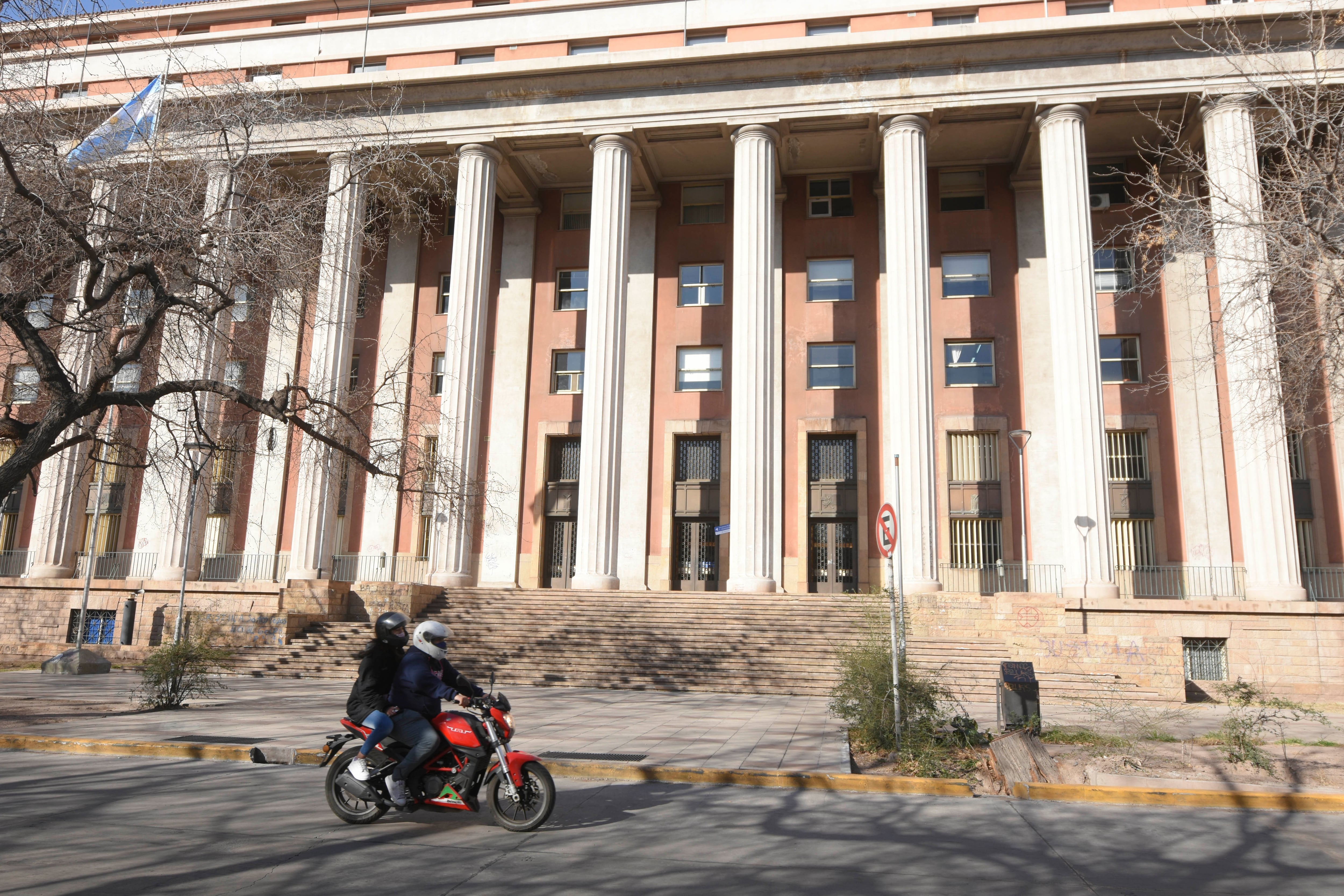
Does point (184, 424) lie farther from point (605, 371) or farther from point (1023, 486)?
point (1023, 486)

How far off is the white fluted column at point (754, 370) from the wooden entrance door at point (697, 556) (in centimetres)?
194

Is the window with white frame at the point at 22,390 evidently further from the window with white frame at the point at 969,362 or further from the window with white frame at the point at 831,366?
the window with white frame at the point at 969,362

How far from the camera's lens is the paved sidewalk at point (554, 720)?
33.6 ft

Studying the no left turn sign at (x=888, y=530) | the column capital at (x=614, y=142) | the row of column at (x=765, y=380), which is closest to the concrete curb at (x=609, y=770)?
the no left turn sign at (x=888, y=530)

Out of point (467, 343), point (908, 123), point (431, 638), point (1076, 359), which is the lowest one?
point (431, 638)

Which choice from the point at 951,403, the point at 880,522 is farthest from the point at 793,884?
the point at 951,403

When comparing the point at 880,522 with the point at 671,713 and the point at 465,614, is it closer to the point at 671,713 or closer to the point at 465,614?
the point at 671,713

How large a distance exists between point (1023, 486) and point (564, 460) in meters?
14.7

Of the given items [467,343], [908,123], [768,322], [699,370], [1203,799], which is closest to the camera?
[1203,799]

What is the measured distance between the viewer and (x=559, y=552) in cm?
3044

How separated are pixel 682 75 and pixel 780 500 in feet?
42.9

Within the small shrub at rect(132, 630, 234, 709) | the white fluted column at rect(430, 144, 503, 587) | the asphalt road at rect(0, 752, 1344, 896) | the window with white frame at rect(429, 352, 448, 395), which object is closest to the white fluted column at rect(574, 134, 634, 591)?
the white fluted column at rect(430, 144, 503, 587)

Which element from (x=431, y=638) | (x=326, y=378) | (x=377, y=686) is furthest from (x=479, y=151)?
(x=377, y=686)

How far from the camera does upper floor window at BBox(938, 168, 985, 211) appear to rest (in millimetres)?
29766
